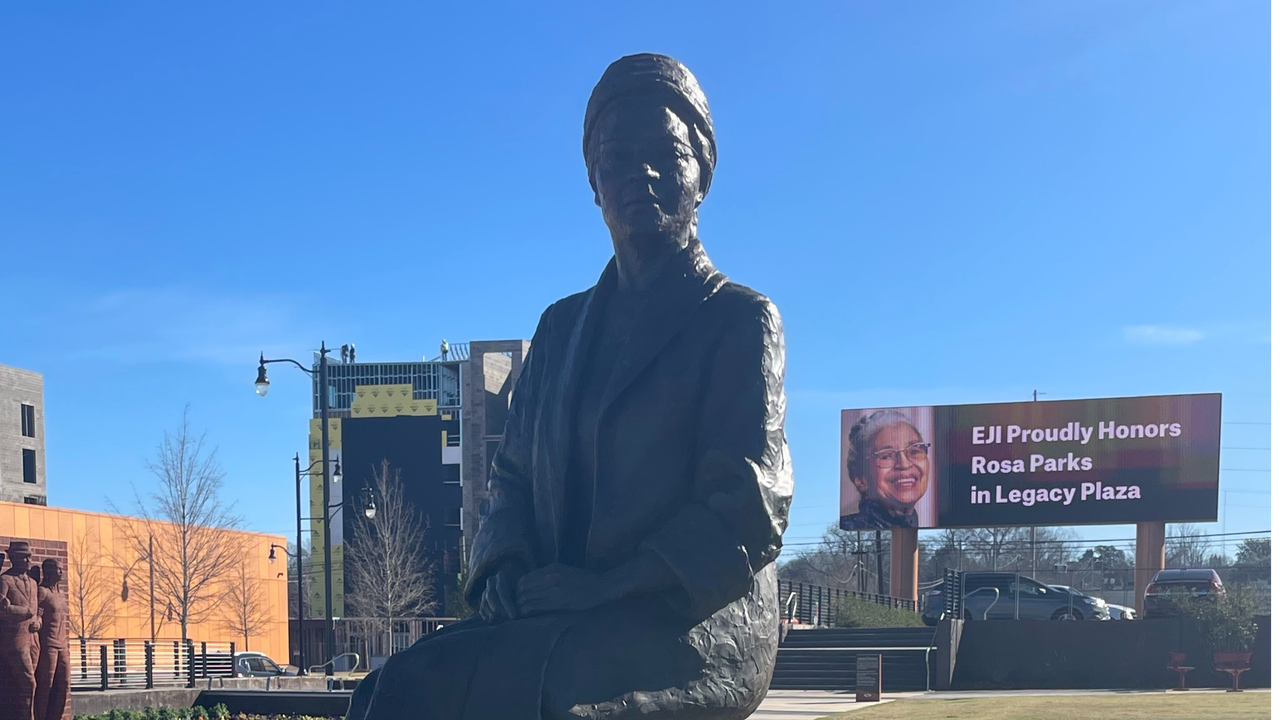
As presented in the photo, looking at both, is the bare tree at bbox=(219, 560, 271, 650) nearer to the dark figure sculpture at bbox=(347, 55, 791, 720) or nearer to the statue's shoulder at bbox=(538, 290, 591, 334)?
the statue's shoulder at bbox=(538, 290, 591, 334)

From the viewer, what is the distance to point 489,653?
3.39m

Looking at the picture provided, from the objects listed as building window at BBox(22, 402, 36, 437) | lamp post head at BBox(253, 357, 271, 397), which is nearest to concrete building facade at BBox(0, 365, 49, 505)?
building window at BBox(22, 402, 36, 437)

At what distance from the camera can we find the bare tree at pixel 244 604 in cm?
5125

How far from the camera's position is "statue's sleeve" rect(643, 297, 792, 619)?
3.37m

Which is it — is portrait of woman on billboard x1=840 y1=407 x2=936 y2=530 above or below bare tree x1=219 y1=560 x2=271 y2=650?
above

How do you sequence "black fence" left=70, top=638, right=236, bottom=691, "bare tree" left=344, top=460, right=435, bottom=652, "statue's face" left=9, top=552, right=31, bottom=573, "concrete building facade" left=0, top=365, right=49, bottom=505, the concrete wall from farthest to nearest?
"concrete building facade" left=0, top=365, right=49, bottom=505 → "bare tree" left=344, top=460, right=435, bottom=652 → the concrete wall → "black fence" left=70, top=638, right=236, bottom=691 → "statue's face" left=9, top=552, right=31, bottom=573

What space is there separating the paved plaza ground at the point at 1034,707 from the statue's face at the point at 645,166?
44.4ft

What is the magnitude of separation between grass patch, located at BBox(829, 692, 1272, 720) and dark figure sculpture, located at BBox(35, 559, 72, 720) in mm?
9474

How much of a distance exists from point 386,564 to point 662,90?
165 feet

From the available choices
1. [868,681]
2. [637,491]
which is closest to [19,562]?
[868,681]

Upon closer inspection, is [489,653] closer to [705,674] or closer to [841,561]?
[705,674]

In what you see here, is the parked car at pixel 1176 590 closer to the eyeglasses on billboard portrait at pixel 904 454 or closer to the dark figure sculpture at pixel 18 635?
the eyeglasses on billboard portrait at pixel 904 454

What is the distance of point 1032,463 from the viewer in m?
36.7

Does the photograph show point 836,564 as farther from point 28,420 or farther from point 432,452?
point 28,420
